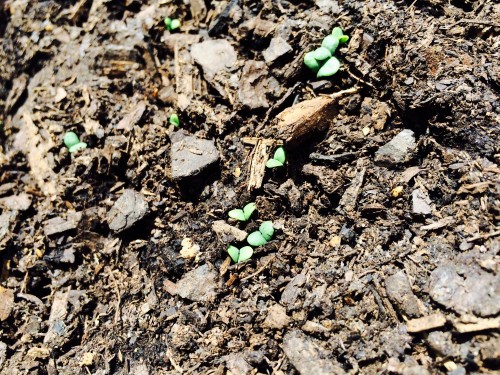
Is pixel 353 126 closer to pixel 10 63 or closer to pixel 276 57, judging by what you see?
pixel 276 57

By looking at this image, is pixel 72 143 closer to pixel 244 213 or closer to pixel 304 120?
pixel 244 213

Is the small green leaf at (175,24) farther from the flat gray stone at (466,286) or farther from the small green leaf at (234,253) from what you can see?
the flat gray stone at (466,286)

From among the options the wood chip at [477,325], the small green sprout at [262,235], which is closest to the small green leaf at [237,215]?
the small green sprout at [262,235]

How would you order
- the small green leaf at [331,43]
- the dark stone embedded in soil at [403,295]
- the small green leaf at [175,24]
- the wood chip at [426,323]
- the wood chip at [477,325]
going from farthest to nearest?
the small green leaf at [175,24] < the small green leaf at [331,43] < the dark stone embedded in soil at [403,295] < the wood chip at [426,323] < the wood chip at [477,325]

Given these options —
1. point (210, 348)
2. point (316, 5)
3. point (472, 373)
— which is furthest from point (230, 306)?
point (316, 5)

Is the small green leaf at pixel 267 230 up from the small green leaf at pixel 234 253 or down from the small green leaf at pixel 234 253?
up

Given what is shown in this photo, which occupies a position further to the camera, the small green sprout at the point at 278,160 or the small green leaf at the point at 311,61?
the small green leaf at the point at 311,61
